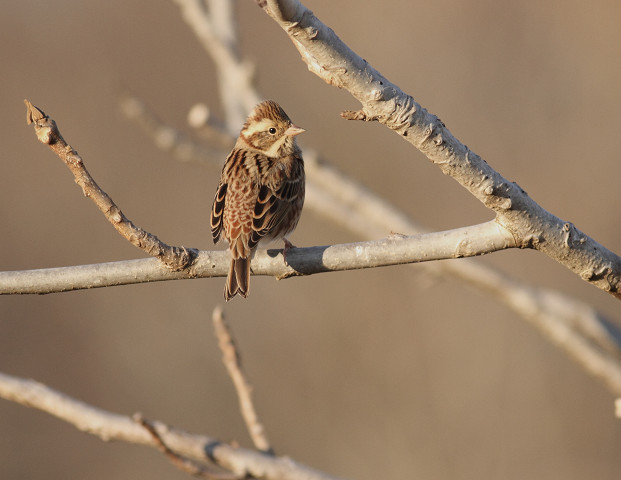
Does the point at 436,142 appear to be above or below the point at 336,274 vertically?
below

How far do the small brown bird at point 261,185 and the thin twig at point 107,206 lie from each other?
921 mm

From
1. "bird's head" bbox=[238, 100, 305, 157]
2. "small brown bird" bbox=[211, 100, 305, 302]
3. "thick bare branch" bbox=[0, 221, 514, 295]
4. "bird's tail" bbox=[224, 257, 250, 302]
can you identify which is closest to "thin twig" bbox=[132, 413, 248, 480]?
"thick bare branch" bbox=[0, 221, 514, 295]

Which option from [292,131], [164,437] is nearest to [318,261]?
[164,437]

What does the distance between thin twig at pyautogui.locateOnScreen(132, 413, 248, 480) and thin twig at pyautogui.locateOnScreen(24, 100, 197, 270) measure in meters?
0.60

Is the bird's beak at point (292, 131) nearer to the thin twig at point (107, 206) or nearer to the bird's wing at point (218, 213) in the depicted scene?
the bird's wing at point (218, 213)

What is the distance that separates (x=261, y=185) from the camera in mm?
4711

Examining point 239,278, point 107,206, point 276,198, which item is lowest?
point 107,206

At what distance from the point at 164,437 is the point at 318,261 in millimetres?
910

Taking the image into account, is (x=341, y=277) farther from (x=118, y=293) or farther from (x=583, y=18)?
(x=583, y=18)

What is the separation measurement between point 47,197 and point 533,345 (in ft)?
19.5

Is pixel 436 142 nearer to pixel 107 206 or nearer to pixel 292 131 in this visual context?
pixel 107 206

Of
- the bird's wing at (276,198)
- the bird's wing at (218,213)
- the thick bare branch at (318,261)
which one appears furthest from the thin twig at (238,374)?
the bird's wing at (218,213)

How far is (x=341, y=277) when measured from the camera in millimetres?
8922

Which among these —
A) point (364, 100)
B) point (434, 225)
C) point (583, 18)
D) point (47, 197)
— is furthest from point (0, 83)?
point (364, 100)
